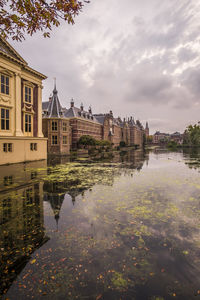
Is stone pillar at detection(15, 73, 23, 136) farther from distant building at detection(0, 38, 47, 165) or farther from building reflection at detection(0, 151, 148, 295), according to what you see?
building reflection at detection(0, 151, 148, 295)

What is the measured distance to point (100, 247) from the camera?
357cm

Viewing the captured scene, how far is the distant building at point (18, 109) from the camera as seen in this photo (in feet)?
54.6

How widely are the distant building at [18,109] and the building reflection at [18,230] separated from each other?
36.3 ft

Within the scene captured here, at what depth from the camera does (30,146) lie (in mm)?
19469

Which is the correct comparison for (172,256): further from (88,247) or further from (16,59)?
(16,59)

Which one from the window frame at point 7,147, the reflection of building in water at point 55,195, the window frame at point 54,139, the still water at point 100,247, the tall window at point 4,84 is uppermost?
the tall window at point 4,84

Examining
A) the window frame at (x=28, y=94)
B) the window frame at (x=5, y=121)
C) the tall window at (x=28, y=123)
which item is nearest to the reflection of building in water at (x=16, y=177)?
the window frame at (x=5, y=121)

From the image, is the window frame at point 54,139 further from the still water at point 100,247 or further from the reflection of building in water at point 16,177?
the still water at point 100,247

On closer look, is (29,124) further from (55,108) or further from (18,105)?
(55,108)

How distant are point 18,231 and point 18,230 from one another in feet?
0.20

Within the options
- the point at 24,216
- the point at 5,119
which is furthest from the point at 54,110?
the point at 24,216

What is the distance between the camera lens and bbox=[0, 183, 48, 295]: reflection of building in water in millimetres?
2982

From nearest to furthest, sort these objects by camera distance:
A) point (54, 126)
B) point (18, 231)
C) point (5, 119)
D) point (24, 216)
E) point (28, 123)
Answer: point (18, 231) < point (24, 216) < point (5, 119) < point (28, 123) < point (54, 126)

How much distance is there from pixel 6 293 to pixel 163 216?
450 cm
